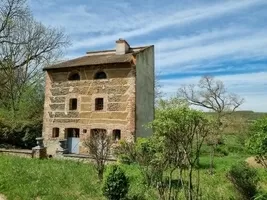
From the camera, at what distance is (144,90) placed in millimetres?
25422

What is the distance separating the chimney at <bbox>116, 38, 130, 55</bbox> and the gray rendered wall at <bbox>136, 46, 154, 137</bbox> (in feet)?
6.48

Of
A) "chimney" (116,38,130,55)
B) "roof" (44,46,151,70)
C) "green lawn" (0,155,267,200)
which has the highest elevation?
"chimney" (116,38,130,55)

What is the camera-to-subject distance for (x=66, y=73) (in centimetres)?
2627

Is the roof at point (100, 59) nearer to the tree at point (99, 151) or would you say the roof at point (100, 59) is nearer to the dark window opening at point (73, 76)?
the dark window opening at point (73, 76)

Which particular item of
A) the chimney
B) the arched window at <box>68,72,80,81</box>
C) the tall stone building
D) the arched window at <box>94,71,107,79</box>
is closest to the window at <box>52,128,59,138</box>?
the tall stone building

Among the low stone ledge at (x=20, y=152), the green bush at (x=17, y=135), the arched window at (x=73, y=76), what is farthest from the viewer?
the arched window at (x=73, y=76)

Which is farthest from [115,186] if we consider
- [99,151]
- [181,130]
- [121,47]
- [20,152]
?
[121,47]

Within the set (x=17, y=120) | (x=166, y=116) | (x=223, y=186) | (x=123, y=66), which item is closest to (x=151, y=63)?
(x=123, y=66)

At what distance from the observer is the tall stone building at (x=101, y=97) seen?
77.1 ft

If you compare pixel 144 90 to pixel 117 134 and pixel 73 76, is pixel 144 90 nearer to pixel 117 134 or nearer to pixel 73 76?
pixel 117 134

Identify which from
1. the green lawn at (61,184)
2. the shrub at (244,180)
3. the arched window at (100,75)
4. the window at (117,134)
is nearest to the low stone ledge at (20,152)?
the green lawn at (61,184)

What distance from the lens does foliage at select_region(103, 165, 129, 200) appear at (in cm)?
1112

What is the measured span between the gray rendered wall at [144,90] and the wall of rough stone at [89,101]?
0.87 metres

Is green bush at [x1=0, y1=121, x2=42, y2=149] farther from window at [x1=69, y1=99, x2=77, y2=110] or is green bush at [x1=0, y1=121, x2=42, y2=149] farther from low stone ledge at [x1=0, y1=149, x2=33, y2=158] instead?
window at [x1=69, y1=99, x2=77, y2=110]
